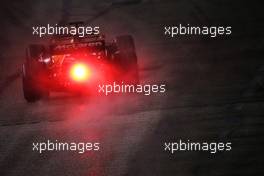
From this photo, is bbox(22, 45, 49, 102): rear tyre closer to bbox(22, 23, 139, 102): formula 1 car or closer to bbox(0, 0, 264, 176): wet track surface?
bbox(22, 23, 139, 102): formula 1 car

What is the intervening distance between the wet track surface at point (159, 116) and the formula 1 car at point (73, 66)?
29cm

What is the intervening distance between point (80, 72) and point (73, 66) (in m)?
0.19

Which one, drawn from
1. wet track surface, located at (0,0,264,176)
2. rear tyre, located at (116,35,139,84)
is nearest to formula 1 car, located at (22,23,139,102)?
rear tyre, located at (116,35,139,84)

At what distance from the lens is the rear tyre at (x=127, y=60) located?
1520 centimetres

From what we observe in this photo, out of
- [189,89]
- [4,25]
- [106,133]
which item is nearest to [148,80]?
[189,89]

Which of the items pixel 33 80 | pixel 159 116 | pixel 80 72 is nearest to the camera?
pixel 159 116

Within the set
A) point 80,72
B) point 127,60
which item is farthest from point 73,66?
point 127,60

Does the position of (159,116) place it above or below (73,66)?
below

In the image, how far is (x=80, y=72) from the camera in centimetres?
1500

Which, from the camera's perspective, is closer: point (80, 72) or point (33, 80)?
point (80, 72)

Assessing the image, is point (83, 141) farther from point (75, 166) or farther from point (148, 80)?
point (148, 80)

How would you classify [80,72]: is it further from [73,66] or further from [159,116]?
[159,116]

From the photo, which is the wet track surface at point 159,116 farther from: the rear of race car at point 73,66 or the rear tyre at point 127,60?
the rear tyre at point 127,60

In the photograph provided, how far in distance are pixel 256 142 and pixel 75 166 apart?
8.78 ft
